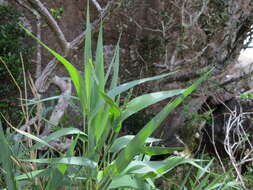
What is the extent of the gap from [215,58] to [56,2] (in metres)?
1.85

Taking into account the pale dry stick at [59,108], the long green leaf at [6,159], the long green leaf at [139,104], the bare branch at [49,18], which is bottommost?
the pale dry stick at [59,108]

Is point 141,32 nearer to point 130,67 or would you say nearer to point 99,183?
point 130,67

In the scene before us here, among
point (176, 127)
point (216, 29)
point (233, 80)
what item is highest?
point (216, 29)

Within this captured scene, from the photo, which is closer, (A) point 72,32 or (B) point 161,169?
(B) point 161,169

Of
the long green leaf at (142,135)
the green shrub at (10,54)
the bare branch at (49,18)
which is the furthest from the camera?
the green shrub at (10,54)

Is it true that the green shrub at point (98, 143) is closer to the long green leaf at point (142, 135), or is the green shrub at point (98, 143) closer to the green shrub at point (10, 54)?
the long green leaf at point (142, 135)

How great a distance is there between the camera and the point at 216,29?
10.5ft

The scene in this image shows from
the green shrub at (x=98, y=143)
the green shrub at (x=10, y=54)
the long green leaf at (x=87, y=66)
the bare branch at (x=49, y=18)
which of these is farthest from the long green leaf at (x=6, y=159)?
the green shrub at (x=10, y=54)

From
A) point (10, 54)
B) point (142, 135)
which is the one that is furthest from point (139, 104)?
point (10, 54)

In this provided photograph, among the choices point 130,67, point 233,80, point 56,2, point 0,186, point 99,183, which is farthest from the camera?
point 130,67

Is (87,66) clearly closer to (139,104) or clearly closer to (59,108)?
(139,104)

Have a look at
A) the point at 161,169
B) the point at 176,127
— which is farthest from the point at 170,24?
the point at 161,169

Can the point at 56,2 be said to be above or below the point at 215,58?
above

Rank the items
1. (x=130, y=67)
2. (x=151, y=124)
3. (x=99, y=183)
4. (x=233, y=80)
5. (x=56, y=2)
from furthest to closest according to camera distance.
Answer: (x=130, y=67), (x=56, y=2), (x=233, y=80), (x=99, y=183), (x=151, y=124)
